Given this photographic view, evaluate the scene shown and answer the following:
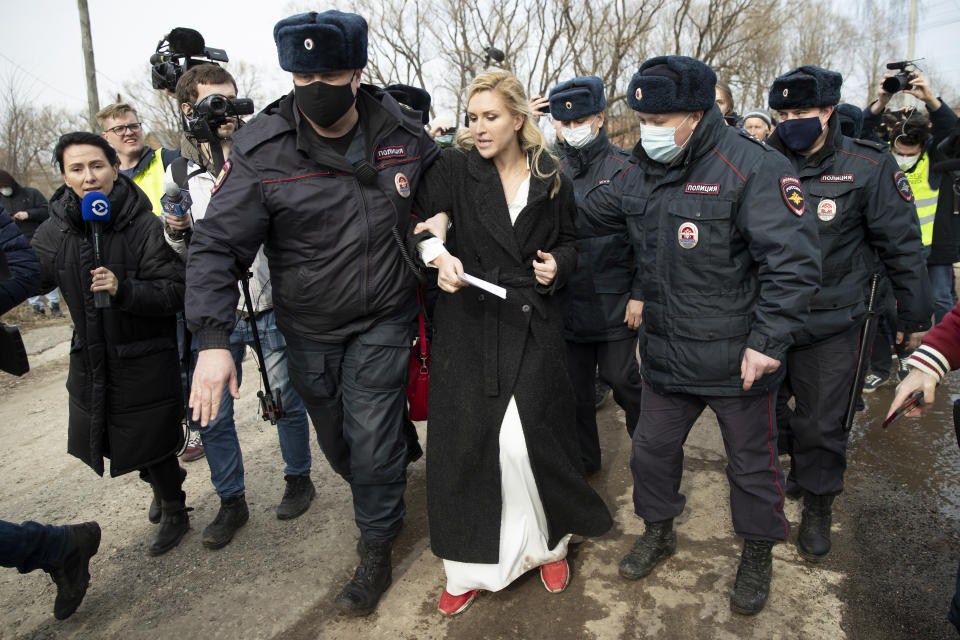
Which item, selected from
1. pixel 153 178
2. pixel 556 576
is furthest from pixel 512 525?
pixel 153 178

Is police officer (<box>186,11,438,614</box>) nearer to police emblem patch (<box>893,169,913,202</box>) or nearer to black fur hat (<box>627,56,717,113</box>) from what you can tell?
black fur hat (<box>627,56,717,113</box>)

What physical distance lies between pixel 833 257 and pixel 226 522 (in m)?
3.27

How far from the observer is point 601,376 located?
3.73 metres

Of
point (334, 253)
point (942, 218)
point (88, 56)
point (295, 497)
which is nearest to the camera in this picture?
point (334, 253)

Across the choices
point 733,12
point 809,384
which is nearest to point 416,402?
point 809,384

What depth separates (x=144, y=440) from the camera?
10.5ft

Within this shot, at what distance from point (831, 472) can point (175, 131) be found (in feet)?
86.6

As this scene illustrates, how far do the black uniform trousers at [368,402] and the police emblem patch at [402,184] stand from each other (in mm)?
538

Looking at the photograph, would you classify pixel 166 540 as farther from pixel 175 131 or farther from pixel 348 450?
pixel 175 131

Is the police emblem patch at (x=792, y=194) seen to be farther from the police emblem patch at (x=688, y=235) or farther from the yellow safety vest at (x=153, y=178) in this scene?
the yellow safety vest at (x=153, y=178)

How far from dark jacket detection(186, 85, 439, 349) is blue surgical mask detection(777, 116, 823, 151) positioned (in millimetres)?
1694

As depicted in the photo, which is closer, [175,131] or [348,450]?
[348,450]

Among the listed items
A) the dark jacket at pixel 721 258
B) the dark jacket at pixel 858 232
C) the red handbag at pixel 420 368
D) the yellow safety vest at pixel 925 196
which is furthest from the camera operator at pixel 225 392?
the yellow safety vest at pixel 925 196

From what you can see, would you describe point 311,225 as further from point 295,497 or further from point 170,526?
point 170,526
